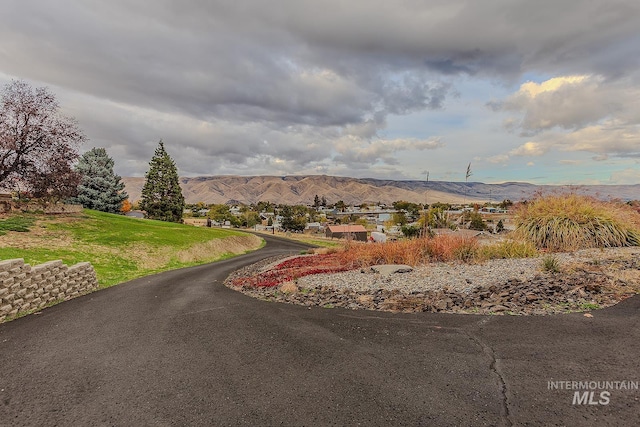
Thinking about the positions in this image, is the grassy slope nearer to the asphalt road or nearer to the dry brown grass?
the asphalt road

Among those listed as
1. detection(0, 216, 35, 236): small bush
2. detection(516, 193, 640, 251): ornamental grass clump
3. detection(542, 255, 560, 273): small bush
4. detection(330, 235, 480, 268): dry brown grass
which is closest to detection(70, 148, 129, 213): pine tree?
detection(0, 216, 35, 236): small bush

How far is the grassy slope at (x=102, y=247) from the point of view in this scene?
1610 centimetres

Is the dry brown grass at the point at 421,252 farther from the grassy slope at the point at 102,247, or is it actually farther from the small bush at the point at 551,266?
the grassy slope at the point at 102,247

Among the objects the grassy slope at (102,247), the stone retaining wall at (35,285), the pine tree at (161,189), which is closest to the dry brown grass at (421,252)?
the stone retaining wall at (35,285)

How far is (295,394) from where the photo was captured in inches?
154

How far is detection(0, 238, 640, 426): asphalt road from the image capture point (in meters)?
3.45

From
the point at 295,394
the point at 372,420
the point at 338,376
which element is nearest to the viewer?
the point at 372,420

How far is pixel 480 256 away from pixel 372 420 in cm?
1061

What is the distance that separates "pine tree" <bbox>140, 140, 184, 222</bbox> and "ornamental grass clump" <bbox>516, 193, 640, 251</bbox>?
5935 cm

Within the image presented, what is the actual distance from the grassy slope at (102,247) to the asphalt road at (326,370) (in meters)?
10.3

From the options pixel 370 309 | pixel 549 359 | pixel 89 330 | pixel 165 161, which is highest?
pixel 165 161

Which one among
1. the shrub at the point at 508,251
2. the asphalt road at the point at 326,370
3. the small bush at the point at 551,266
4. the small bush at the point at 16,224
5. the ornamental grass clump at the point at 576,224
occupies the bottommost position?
the small bush at the point at 16,224

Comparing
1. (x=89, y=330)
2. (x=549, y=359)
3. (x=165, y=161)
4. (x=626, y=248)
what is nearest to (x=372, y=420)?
(x=549, y=359)

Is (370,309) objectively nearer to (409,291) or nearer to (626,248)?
(409,291)
